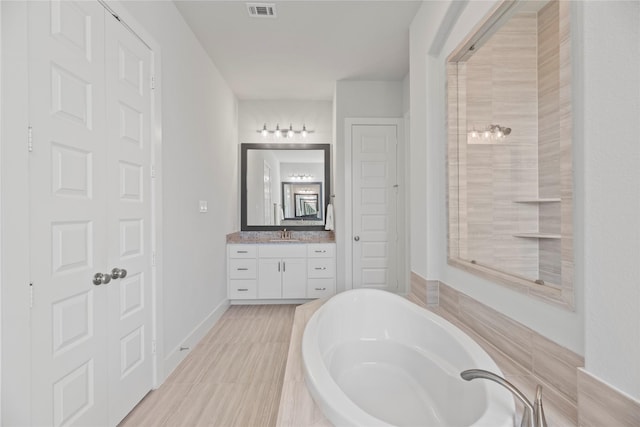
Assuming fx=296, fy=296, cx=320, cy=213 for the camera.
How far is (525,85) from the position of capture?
1.26 meters

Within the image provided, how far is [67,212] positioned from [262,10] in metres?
1.97

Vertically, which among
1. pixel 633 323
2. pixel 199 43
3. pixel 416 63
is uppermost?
pixel 199 43

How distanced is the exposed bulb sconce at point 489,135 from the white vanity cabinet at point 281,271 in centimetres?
226

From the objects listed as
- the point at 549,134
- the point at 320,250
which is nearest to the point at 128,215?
the point at 549,134

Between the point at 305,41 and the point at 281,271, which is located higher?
the point at 305,41

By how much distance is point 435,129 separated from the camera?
1.95 meters

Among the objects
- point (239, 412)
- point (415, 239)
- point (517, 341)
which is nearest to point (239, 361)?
point (239, 412)

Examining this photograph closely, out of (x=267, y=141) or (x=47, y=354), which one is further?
(x=267, y=141)

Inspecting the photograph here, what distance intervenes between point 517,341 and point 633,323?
53 cm

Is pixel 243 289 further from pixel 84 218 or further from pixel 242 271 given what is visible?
pixel 84 218

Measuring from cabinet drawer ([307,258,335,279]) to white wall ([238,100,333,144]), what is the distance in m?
1.70

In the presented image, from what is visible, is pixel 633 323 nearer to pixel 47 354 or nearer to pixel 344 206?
pixel 47 354

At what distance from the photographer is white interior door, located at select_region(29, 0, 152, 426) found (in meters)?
1.16

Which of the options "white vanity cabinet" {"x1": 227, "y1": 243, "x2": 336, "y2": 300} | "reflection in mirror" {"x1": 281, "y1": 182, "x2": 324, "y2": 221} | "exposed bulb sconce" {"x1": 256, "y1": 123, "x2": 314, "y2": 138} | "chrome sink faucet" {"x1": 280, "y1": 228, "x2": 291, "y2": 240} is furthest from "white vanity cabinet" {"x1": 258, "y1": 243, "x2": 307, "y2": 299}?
"exposed bulb sconce" {"x1": 256, "y1": 123, "x2": 314, "y2": 138}
